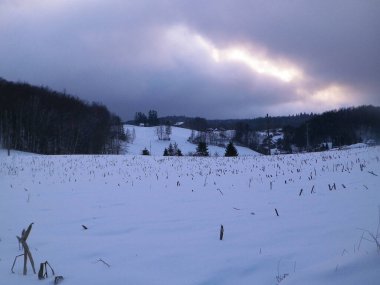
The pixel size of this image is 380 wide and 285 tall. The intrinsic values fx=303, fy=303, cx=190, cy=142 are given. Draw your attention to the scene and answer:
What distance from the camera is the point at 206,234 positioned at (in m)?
4.47

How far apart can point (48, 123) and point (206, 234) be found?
201 ft

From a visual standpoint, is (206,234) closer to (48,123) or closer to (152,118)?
(48,123)

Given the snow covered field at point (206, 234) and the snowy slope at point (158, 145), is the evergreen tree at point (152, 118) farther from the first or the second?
the snow covered field at point (206, 234)

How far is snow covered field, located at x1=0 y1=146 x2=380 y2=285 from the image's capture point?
310 cm

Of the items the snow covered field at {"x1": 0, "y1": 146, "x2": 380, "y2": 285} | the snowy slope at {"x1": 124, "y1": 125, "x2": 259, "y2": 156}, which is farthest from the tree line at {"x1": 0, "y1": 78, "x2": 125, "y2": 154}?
the snow covered field at {"x1": 0, "y1": 146, "x2": 380, "y2": 285}

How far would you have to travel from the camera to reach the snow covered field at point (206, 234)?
3.10 meters

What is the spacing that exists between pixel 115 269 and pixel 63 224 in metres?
2.65

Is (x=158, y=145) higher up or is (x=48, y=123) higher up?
(x=48, y=123)

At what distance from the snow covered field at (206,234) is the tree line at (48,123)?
48066mm

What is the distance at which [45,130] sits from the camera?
2297 inches

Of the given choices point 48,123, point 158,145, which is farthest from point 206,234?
point 158,145

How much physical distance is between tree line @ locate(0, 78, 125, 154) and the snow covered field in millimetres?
A: 48066

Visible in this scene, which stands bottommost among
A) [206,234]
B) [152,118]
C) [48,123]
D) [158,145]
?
[206,234]

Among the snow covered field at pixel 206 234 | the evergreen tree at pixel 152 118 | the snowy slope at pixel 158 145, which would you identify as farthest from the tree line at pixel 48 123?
the evergreen tree at pixel 152 118
